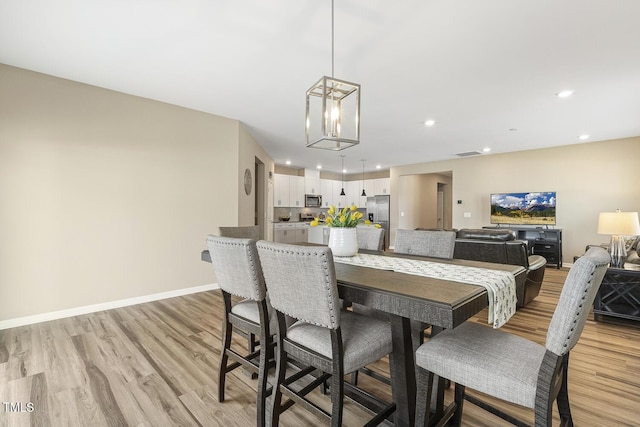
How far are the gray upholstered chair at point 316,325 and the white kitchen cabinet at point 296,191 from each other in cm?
741

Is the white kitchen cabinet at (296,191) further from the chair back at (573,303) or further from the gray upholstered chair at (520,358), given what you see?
the chair back at (573,303)

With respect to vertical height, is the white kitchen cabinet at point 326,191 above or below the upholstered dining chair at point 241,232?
above

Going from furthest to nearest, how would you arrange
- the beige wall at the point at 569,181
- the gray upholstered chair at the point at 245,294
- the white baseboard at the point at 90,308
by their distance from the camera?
the beige wall at the point at 569,181
the white baseboard at the point at 90,308
the gray upholstered chair at the point at 245,294

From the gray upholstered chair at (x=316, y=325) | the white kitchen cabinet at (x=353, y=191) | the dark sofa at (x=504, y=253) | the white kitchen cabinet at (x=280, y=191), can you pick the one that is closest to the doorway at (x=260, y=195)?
the white kitchen cabinet at (x=280, y=191)

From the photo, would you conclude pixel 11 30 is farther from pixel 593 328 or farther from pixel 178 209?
pixel 593 328

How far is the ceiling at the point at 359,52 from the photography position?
2076 millimetres

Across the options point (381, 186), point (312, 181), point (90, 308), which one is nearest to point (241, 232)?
point (90, 308)

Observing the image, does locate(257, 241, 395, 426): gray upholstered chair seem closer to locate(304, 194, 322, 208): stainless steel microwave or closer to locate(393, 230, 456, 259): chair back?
locate(393, 230, 456, 259): chair back

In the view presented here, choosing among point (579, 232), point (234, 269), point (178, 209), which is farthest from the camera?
point (579, 232)

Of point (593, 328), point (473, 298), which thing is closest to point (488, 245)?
point (593, 328)

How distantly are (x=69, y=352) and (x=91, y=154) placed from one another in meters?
2.10

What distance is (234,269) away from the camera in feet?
5.40

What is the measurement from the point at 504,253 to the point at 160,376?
3518 mm

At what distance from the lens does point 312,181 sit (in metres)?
9.44
